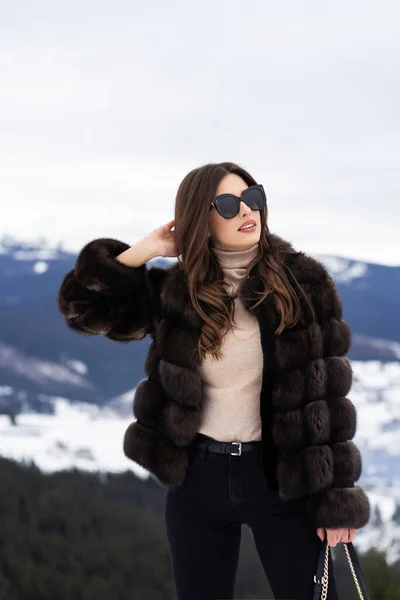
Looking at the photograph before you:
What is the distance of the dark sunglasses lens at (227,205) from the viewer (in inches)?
85.0

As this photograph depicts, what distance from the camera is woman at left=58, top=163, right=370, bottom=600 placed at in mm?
2074

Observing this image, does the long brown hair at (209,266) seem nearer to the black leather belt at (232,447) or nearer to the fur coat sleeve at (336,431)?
the fur coat sleeve at (336,431)

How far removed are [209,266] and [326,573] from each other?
0.89m

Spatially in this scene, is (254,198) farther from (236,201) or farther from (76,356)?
(76,356)

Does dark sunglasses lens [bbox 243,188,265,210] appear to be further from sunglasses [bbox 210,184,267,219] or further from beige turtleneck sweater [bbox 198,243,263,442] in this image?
beige turtleneck sweater [bbox 198,243,263,442]

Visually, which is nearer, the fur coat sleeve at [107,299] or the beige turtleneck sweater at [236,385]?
the beige turtleneck sweater at [236,385]

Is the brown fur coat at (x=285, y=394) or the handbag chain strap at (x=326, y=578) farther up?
the brown fur coat at (x=285, y=394)

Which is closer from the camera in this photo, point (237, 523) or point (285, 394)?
point (285, 394)

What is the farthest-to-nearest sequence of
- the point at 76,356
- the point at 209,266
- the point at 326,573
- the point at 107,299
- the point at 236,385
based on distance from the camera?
the point at 76,356, the point at 107,299, the point at 209,266, the point at 236,385, the point at 326,573

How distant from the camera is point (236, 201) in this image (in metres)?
2.17

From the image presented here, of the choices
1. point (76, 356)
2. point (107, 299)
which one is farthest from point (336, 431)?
point (76, 356)

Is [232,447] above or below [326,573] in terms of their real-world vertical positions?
above

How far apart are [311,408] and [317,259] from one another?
0.44 metres

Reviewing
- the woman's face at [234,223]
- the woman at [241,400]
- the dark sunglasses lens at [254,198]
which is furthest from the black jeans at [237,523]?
the dark sunglasses lens at [254,198]
